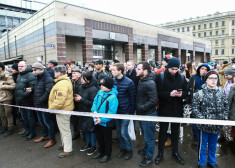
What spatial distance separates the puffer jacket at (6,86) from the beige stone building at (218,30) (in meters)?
70.2

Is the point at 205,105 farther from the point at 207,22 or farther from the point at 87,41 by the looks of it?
the point at 207,22

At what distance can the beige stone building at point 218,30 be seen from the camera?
61.4m

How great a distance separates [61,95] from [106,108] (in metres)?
1.03

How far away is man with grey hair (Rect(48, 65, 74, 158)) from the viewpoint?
10.6 feet

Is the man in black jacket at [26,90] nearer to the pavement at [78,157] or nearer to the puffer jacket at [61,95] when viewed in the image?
the pavement at [78,157]

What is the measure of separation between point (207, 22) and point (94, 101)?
7841cm

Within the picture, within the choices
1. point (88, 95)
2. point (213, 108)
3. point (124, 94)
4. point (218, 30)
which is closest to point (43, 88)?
point (88, 95)

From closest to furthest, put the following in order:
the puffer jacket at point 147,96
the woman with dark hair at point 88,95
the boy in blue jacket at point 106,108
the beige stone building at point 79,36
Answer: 1. the puffer jacket at point 147,96
2. the boy in blue jacket at point 106,108
3. the woman with dark hair at point 88,95
4. the beige stone building at point 79,36

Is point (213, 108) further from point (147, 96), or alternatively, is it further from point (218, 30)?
point (218, 30)

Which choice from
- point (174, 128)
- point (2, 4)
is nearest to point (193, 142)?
point (174, 128)

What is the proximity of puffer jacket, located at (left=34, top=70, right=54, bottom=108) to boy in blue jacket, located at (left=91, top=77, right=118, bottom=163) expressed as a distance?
1371 millimetres

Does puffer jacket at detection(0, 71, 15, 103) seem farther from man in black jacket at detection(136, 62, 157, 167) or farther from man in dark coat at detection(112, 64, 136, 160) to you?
man in black jacket at detection(136, 62, 157, 167)

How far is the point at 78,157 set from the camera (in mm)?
3387

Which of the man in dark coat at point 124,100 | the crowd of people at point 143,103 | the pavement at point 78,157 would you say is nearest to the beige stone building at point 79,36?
the pavement at point 78,157
